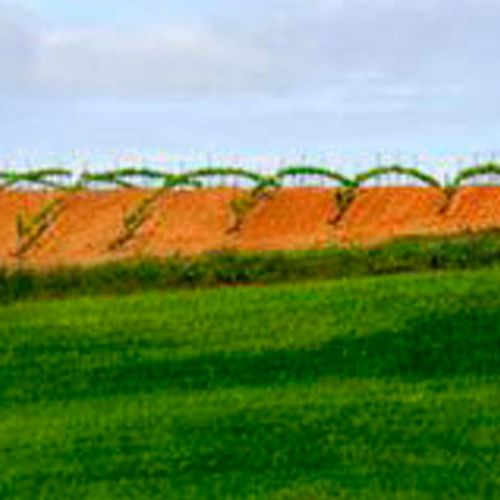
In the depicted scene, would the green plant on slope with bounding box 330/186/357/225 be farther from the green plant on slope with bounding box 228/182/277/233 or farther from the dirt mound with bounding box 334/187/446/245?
the green plant on slope with bounding box 228/182/277/233

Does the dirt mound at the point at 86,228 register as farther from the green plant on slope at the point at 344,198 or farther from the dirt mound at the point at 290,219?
the green plant on slope at the point at 344,198

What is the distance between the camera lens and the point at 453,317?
33562 mm

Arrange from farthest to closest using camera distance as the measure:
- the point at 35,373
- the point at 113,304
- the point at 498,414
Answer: the point at 113,304
the point at 35,373
the point at 498,414

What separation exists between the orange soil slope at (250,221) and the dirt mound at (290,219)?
0.03 metres

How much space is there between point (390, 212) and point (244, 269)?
1114 cm

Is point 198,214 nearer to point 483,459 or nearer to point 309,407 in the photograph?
point 309,407

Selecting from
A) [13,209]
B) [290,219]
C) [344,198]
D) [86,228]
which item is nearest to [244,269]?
[290,219]

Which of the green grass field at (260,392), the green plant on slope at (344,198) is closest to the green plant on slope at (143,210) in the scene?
the green plant on slope at (344,198)

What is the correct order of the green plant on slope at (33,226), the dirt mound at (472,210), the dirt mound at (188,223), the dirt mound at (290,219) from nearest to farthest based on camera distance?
the dirt mound at (472,210) → the dirt mound at (290,219) → the dirt mound at (188,223) → the green plant on slope at (33,226)

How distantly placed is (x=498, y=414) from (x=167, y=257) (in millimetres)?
20877

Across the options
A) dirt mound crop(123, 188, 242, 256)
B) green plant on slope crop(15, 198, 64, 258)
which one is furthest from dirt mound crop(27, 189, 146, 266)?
dirt mound crop(123, 188, 242, 256)

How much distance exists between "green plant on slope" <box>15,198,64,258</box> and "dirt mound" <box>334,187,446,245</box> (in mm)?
9187

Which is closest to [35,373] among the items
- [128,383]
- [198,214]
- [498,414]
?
[128,383]

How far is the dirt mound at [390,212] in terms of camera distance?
50.3 meters
